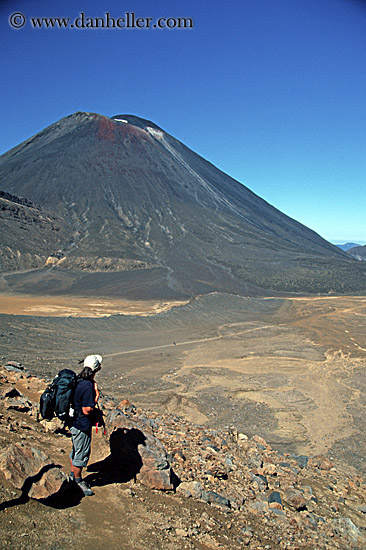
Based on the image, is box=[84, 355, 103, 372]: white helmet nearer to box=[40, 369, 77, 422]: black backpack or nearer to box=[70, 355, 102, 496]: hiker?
box=[70, 355, 102, 496]: hiker

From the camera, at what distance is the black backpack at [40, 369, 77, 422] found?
3607 millimetres

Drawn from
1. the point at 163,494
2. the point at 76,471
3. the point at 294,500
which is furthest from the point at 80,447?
the point at 294,500

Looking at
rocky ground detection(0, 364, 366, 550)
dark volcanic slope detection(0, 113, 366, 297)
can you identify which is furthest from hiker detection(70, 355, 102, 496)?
dark volcanic slope detection(0, 113, 366, 297)

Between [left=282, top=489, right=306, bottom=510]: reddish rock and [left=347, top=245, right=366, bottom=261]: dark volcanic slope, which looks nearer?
[left=282, top=489, right=306, bottom=510]: reddish rock

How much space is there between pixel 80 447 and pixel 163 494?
101 cm

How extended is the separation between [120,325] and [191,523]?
16912 millimetres

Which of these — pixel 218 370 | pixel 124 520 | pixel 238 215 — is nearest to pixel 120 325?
pixel 218 370

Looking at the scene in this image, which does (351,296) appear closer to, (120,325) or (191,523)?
(120,325)

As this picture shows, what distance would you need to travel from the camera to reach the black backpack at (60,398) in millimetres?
3607

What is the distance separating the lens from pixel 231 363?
605 inches

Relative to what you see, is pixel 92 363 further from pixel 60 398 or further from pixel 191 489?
pixel 191 489

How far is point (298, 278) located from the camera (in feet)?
144

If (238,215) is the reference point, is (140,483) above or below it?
below

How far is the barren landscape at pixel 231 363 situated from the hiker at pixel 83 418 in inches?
235
